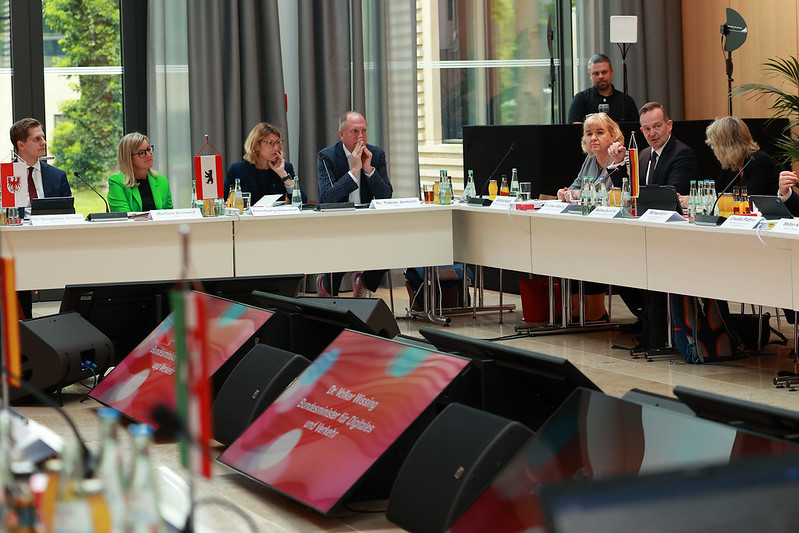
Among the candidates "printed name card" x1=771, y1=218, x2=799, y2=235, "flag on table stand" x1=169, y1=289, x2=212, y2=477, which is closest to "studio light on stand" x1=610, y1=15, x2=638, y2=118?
"printed name card" x1=771, y1=218, x2=799, y2=235

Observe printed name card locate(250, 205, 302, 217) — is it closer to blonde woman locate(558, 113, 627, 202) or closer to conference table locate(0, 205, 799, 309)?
conference table locate(0, 205, 799, 309)

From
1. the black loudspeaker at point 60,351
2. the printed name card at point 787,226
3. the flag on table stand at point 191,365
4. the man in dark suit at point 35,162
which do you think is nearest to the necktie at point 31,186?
the man in dark suit at point 35,162

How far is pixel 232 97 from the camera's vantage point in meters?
8.00

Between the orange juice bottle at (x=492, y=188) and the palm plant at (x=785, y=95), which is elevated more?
the palm plant at (x=785, y=95)

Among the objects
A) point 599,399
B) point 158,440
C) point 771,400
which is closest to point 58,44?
point 158,440

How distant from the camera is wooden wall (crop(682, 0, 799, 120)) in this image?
26.6 feet

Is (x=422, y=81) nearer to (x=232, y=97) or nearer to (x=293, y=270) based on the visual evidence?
(x=232, y=97)

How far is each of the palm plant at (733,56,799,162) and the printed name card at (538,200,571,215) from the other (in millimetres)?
1975

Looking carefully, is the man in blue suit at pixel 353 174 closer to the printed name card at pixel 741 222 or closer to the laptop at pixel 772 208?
the printed name card at pixel 741 222

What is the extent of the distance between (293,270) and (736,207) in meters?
2.55

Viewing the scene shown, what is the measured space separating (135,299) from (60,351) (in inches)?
16.4

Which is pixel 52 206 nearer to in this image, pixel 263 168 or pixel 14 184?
pixel 14 184

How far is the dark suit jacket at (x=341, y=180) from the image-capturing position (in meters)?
6.71

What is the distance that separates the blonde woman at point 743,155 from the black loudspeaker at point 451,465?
320 centimetres
